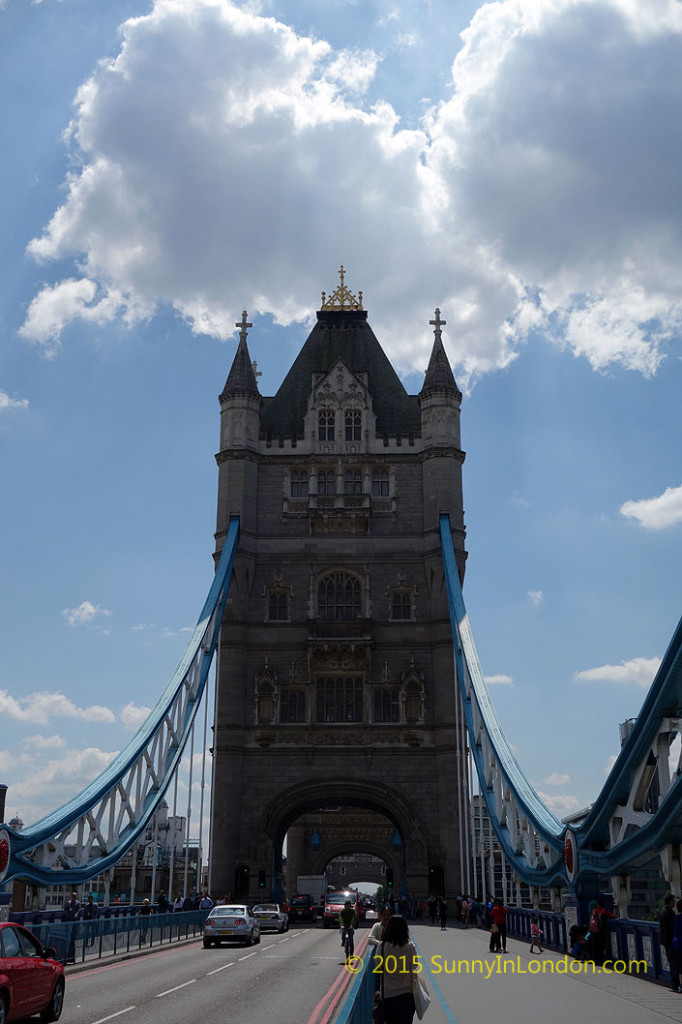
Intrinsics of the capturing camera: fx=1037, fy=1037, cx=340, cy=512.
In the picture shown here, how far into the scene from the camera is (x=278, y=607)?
51.9 m

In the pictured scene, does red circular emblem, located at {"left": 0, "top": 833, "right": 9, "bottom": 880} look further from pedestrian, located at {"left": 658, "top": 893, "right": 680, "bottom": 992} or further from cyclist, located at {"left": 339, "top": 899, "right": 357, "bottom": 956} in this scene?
pedestrian, located at {"left": 658, "top": 893, "right": 680, "bottom": 992}

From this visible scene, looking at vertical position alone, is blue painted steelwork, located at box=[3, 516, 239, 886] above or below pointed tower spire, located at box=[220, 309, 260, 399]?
below

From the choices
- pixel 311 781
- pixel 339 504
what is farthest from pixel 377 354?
pixel 311 781

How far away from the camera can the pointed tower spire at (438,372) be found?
55750 mm

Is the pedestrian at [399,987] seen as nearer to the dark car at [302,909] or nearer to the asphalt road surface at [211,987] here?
the asphalt road surface at [211,987]

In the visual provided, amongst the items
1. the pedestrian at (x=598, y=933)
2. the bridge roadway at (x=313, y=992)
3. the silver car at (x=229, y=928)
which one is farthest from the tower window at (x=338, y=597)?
the pedestrian at (x=598, y=933)

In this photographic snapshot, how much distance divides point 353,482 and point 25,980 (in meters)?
42.2

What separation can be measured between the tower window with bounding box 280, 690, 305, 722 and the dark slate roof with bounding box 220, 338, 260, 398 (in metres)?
16.6

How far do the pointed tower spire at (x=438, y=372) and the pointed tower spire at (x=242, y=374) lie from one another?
9.34 m

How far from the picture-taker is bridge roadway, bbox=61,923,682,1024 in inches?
569

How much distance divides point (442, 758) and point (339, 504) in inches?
550

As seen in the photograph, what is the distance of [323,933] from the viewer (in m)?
39.8

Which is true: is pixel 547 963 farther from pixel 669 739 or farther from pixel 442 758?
pixel 442 758

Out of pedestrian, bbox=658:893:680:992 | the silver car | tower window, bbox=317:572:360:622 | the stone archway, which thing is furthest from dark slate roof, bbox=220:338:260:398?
pedestrian, bbox=658:893:680:992
